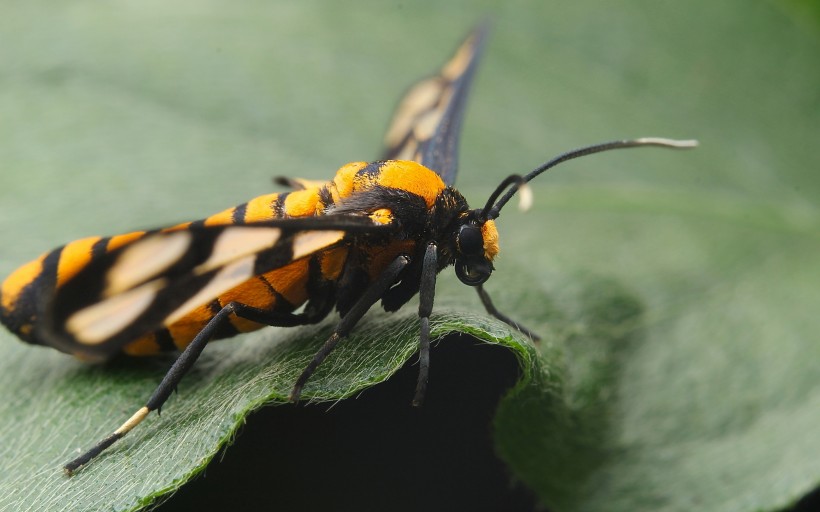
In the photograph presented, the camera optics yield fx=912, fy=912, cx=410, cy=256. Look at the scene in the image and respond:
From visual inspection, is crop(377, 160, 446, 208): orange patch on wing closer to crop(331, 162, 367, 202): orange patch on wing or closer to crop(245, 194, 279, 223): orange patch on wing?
crop(331, 162, 367, 202): orange patch on wing

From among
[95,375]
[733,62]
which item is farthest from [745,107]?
[95,375]

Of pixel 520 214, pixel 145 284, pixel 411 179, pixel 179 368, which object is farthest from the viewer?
pixel 520 214

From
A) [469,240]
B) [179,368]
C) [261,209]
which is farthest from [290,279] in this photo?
[469,240]

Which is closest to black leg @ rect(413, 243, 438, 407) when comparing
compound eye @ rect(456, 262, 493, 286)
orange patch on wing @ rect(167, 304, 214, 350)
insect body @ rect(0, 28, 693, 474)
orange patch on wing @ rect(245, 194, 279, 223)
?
insect body @ rect(0, 28, 693, 474)

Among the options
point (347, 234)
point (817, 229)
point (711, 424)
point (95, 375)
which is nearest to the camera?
point (347, 234)

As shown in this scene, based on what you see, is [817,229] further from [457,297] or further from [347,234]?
[347,234]

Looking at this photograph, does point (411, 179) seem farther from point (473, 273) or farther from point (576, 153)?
point (576, 153)
